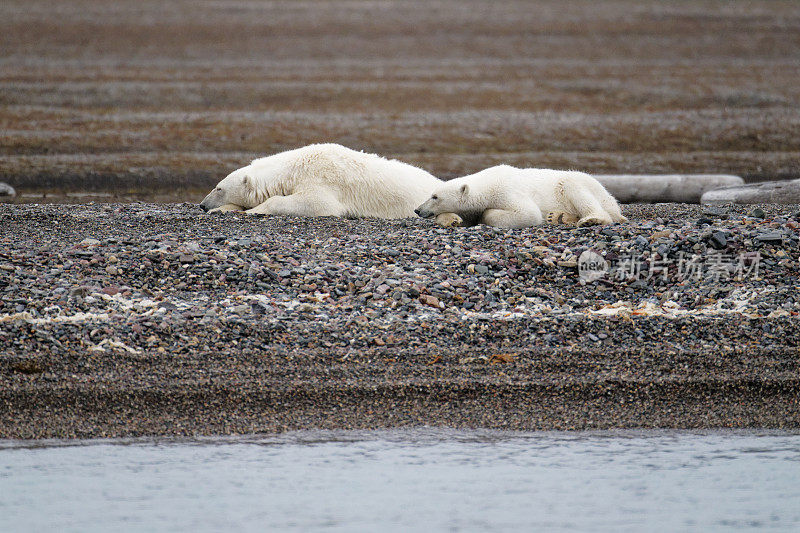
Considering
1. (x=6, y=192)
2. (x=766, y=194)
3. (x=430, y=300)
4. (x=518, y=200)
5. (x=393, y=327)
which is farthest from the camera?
(x=6, y=192)

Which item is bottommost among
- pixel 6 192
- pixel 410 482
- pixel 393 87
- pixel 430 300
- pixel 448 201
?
pixel 410 482

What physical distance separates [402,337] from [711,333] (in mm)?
2473

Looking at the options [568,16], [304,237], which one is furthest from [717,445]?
[568,16]

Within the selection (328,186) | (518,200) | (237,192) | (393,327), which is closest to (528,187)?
(518,200)

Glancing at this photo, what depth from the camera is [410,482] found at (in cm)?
605

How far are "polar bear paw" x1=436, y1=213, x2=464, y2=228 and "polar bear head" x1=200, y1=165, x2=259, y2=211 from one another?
2330 millimetres

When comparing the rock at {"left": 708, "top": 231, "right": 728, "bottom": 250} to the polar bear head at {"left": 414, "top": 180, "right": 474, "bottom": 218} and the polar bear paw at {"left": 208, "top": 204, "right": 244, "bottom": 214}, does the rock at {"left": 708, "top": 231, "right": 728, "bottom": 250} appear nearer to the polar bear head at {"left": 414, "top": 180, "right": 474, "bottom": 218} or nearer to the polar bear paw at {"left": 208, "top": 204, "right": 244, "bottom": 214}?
the polar bear head at {"left": 414, "top": 180, "right": 474, "bottom": 218}

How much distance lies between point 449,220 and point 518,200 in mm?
785

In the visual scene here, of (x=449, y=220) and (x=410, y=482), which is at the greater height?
(x=449, y=220)

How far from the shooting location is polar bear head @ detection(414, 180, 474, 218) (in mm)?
10766

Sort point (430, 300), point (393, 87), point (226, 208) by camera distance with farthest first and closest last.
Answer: point (393, 87) → point (226, 208) → point (430, 300)

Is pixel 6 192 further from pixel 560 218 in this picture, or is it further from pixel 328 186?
pixel 560 218

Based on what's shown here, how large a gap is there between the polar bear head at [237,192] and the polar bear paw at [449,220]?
233 cm

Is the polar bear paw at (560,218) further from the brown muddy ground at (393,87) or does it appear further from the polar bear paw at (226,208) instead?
the brown muddy ground at (393,87)
